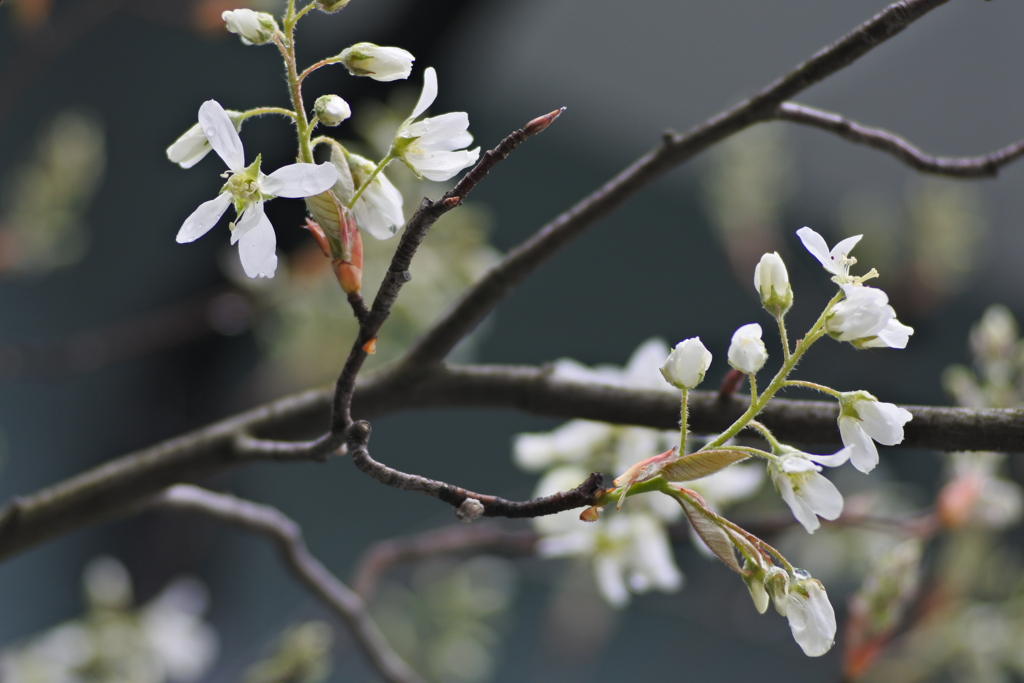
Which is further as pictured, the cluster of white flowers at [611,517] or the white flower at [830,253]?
the cluster of white flowers at [611,517]

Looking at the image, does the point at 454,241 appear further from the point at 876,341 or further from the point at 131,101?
the point at 131,101

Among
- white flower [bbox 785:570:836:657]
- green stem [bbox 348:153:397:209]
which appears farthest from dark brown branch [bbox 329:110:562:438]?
white flower [bbox 785:570:836:657]

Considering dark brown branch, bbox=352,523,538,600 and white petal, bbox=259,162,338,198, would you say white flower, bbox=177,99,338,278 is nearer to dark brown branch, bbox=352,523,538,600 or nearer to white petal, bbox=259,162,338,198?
white petal, bbox=259,162,338,198

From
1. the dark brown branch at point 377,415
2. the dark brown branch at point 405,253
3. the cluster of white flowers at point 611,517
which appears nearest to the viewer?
the dark brown branch at point 405,253

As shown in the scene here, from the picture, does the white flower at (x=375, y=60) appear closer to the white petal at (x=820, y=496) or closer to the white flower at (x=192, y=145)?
the white flower at (x=192, y=145)

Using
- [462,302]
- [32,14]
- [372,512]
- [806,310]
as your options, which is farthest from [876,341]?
[372,512]

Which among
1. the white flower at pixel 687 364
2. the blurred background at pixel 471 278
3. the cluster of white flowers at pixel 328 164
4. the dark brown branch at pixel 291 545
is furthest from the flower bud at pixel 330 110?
the blurred background at pixel 471 278

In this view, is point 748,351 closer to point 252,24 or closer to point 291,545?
point 252,24
